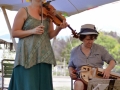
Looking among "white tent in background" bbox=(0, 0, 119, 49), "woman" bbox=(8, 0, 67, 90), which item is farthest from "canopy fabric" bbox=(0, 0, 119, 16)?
"woman" bbox=(8, 0, 67, 90)

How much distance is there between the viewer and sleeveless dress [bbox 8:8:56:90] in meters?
1.23

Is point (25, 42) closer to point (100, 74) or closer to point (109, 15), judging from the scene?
point (100, 74)

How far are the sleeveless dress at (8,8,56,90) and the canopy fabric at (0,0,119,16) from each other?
1646mm

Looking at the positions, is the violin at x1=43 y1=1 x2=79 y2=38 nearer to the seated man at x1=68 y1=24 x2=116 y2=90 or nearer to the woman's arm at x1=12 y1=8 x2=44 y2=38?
the woman's arm at x1=12 y1=8 x2=44 y2=38

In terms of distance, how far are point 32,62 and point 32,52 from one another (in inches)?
2.2

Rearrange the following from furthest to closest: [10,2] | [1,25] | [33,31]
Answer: [1,25]
[10,2]
[33,31]

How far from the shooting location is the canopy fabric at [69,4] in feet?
9.61

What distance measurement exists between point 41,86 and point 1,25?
130 inches

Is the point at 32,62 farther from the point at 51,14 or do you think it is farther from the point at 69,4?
the point at 69,4

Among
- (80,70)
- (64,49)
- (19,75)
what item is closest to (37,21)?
(19,75)

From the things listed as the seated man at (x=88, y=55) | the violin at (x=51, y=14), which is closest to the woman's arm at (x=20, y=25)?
the violin at (x=51, y=14)

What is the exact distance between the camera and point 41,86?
50.4 inches

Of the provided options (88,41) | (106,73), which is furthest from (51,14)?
(106,73)

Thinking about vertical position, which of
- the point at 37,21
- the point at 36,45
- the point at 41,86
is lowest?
the point at 41,86
